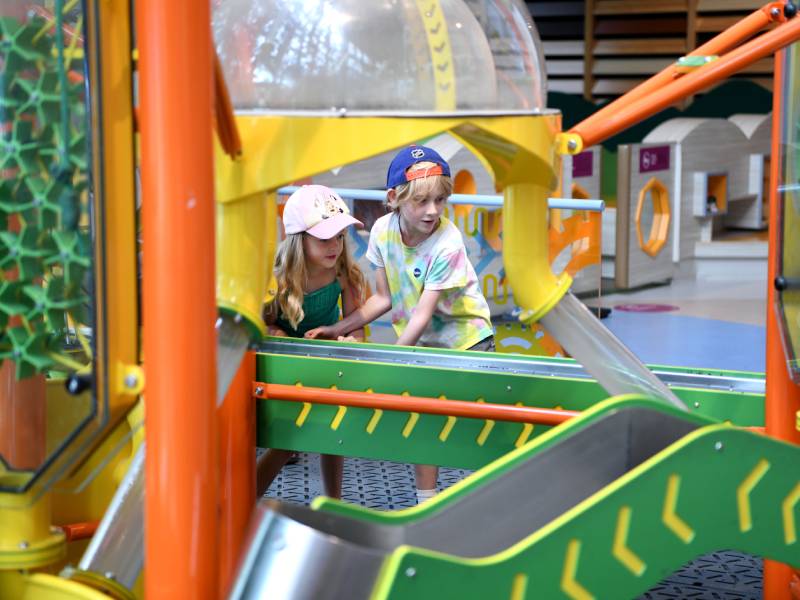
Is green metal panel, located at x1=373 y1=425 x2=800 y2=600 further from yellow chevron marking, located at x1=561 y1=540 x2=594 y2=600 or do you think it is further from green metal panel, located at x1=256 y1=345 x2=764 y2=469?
green metal panel, located at x1=256 y1=345 x2=764 y2=469

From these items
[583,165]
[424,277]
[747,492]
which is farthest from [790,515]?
[583,165]

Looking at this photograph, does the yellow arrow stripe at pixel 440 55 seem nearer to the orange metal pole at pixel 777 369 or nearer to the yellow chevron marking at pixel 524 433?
the orange metal pole at pixel 777 369

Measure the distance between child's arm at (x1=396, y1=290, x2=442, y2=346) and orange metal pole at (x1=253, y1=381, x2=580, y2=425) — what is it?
475 mm

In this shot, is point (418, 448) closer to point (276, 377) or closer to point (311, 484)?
point (276, 377)

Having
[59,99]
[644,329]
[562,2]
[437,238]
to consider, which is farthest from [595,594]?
[562,2]

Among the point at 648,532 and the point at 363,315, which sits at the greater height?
the point at 363,315

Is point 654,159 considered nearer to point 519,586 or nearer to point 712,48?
point 712,48

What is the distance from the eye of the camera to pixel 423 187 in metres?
2.62

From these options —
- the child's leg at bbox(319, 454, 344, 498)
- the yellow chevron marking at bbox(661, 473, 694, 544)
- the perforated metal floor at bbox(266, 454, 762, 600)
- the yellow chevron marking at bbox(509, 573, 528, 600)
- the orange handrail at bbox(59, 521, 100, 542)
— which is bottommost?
the perforated metal floor at bbox(266, 454, 762, 600)

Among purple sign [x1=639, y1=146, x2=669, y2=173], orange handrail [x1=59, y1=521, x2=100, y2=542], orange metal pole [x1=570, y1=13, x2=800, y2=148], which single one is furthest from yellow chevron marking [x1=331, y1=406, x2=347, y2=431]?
purple sign [x1=639, y1=146, x2=669, y2=173]

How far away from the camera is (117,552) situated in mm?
1475

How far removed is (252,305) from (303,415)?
0.79 meters

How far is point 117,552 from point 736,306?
4.97m

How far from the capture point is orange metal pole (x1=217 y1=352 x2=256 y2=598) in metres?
2.20
